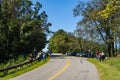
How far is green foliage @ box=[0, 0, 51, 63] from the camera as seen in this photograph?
73.7m

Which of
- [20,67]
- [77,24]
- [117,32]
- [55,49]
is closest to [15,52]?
[77,24]

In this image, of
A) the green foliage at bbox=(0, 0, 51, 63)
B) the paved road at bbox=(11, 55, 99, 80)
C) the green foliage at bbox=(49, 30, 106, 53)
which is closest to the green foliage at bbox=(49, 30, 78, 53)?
the green foliage at bbox=(49, 30, 106, 53)

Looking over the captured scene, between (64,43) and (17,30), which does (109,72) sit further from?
(64,43)

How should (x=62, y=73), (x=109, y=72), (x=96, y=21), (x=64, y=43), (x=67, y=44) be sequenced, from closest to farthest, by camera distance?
(x=109, y=72) < (x=62, y=73) < (x=96, y=21) < (x=67, y=44) < (x=64, y=43)

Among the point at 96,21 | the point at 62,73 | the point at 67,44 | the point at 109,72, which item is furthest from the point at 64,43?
the point at 109,72

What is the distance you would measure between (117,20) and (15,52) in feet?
78.6

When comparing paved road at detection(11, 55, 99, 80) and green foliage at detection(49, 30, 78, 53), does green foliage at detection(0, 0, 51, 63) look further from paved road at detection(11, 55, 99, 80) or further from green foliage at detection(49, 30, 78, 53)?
green foliage at detection(49, 30, 78, 53)

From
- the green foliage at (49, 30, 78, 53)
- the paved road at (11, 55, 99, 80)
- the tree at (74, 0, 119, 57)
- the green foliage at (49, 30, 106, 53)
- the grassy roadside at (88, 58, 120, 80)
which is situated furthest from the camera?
the green foliage at (49, 30, 78, 53)

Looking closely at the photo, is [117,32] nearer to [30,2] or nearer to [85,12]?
[85,12]

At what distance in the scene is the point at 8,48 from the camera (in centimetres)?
7456

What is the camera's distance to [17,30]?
76.1 metres

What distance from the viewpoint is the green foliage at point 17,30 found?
73688 mm

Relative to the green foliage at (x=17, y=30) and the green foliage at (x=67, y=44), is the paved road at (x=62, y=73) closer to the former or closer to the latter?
the green foliage at (x=17, y=30)

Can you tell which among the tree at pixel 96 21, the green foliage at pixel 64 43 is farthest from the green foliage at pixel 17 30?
the green foliage at pixel 64 43
